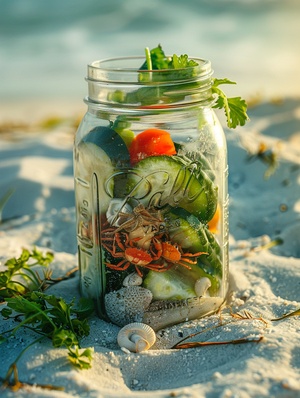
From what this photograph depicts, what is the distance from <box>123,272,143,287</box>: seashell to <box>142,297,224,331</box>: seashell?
0.35 feet

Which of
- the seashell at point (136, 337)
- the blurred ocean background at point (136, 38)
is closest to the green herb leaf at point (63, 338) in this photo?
the seashell at point (136, 337)

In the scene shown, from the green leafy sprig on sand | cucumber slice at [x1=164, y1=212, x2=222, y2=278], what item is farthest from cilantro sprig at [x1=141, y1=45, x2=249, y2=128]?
the green leafy sprig on sand

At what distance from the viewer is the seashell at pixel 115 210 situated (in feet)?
7.11

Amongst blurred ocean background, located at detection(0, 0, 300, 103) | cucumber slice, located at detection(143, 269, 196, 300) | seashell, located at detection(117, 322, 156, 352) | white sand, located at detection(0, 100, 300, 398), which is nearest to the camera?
white sand, located at detection(0, 100, 300, 398)

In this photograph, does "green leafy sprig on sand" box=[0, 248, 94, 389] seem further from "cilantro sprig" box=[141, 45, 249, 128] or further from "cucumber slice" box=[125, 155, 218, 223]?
"cilantro sprig" box=[141, 45, 249, 128]

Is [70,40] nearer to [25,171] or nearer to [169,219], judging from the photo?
[25,171]

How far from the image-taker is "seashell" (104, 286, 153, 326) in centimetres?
222

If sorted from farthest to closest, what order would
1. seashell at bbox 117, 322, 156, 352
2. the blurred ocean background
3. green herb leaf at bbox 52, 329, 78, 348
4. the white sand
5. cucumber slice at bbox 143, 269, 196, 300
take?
the blurred ocean background < cucumber slice at bbox 143, 269, 196, 300 < seashell at bbox 117, 322, 156, 352 < green herb leaf at bbox 52, 329, 78, 348 < the white sand

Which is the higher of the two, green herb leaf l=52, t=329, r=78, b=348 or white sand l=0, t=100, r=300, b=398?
green herb leaf l=52, t=329, r=78, b=348

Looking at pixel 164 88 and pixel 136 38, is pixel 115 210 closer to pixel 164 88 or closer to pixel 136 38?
pixel 164 88

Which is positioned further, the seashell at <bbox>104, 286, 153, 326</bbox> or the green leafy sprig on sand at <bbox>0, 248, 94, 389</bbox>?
the seashell at <bbox>104, 286, 153, 326</bbox>

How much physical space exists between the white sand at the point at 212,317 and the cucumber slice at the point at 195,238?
22cm

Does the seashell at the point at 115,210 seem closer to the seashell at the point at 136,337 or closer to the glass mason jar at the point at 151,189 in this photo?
the glass mason jar at the point at 151,189

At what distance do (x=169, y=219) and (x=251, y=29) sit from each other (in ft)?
31.8
